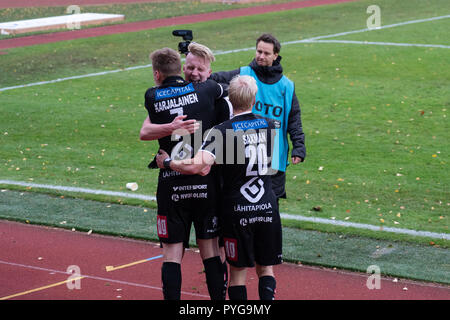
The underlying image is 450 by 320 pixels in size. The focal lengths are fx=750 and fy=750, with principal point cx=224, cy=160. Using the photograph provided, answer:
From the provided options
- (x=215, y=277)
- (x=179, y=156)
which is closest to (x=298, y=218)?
(x=215, y=277)

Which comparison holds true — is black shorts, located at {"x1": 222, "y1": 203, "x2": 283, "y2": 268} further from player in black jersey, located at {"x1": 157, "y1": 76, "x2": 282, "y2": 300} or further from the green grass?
the green grass

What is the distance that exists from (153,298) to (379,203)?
4.02 metres

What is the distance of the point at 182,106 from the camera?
19.0 feet

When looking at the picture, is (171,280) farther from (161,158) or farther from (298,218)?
(298,218)

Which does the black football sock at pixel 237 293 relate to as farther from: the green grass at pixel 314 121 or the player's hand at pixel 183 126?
the green grass at pixel 314 121

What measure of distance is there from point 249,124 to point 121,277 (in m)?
2.37

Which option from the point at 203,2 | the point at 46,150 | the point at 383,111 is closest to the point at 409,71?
the point at 383,111

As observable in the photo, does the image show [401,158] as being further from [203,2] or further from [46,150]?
[203,2]

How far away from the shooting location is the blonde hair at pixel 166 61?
5.76m

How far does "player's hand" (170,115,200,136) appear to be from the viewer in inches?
224

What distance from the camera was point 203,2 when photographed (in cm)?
3366

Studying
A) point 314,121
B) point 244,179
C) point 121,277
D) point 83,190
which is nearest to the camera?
point 244,179

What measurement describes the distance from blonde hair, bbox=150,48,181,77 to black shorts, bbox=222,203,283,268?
1.18 meters

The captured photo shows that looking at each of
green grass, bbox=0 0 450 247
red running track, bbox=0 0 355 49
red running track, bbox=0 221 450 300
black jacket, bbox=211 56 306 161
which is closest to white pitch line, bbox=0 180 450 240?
green grass, bbox=0 0 450 247
